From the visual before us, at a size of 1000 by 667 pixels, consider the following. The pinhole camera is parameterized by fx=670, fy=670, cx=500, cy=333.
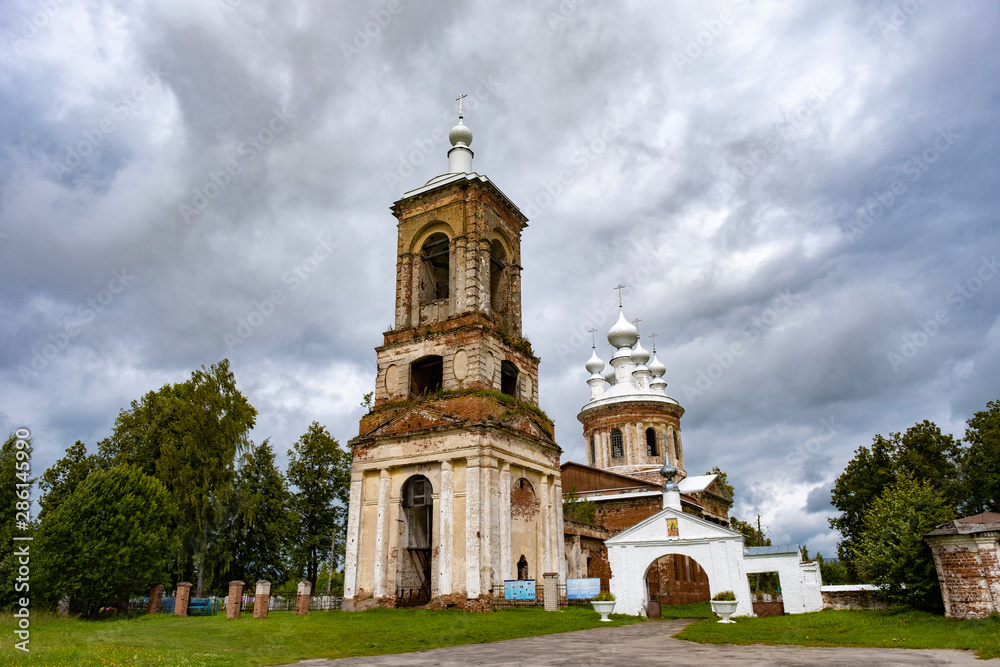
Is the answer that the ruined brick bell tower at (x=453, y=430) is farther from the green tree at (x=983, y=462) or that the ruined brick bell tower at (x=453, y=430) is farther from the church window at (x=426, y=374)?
the green tree at (x=983, y=462)

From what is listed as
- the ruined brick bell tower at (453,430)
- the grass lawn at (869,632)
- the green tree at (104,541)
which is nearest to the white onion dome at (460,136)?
the ruined brick bell tower at (453,430)

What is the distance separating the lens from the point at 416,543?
2764cm

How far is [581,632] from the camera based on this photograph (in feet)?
55.9

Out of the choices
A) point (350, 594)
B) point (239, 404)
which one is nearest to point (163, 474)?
point (239, 404)

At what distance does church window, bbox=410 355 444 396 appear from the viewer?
29.0 m

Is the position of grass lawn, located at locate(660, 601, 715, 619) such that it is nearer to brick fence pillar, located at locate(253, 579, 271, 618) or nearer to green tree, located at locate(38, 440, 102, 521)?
brick fence pillar, located at locate(253, 579, 271, 618)

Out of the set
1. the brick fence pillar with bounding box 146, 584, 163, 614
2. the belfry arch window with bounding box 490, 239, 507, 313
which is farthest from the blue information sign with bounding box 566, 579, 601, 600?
the brick fence pillar with bounding box 146, 584, 163, 614

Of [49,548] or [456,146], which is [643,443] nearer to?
[456,146]

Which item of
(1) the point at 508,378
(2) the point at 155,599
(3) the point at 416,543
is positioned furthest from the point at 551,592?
(2) the point at 155,599

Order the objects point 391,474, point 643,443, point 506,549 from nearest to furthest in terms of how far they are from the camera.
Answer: point 506,549
point 391,474
point 643,443

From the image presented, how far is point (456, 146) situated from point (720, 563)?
72.8ft

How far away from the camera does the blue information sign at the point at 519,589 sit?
23.6m

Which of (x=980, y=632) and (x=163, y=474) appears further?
(x=163, y=474)

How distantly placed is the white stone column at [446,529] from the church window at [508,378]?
5.46 metres
